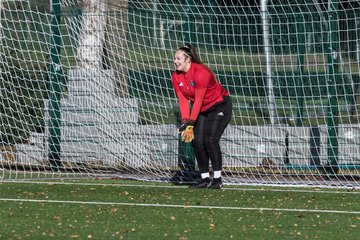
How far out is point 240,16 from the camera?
15375 millimetres

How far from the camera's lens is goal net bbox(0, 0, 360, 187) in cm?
1502

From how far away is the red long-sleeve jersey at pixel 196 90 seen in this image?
512 inches

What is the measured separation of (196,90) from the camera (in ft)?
42.7

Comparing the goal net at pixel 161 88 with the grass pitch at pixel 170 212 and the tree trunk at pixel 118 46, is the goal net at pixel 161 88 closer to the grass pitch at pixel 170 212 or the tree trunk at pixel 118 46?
the tree trunk at pixel 118 46

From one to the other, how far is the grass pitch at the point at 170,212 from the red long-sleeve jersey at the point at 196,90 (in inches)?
38.6

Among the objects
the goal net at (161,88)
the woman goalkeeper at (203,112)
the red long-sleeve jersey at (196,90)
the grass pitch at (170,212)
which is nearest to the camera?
the grass pitch at (170,212)

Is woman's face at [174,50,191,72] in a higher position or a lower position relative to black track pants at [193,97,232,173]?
higher

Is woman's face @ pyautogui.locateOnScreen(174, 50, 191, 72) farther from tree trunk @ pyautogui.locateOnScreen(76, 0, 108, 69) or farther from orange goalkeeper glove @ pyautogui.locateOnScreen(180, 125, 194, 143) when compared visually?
tree trunk @ pyautogui.locateOnScreen(76, 0, 108, 69)

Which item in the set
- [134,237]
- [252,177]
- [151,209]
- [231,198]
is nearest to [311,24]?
[252,177]

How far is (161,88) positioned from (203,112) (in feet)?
7.81

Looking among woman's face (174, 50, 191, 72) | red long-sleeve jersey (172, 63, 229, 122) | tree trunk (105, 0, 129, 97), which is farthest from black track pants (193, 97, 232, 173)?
tree trunk (105, 0, 129, 97)

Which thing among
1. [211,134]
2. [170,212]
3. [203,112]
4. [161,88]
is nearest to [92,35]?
[161,88]

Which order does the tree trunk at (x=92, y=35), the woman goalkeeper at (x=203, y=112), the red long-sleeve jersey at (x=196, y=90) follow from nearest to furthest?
the red long-sleeve jersey at (x=196, y=90), the woman goalkeeper at (x=203, y=112), the tree trunk at (x=92, y=35)

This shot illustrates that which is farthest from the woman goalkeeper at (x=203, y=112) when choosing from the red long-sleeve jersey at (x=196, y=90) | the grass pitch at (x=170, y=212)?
the grass pitch at (x=170, y=212)
